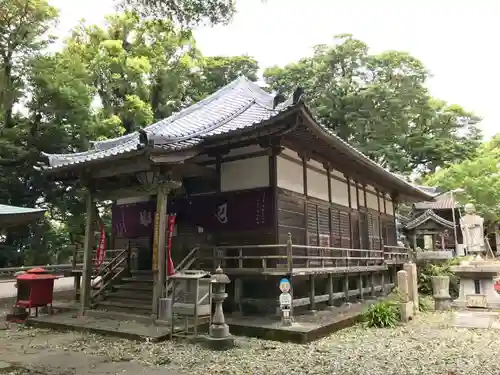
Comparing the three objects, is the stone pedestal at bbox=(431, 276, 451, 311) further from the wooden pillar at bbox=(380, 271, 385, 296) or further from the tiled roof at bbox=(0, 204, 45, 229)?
the tiled roof at bbox=(0, 204, 45, 229)

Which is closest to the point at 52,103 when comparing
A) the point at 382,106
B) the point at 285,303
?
the point at 285,303

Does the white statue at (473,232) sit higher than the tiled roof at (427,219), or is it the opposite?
the tiled roof at (427,219)

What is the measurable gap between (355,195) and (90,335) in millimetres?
10901

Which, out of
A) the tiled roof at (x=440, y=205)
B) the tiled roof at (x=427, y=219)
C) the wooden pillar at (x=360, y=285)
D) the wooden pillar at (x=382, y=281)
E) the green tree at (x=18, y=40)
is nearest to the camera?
the wooden pillar at (x=360, y=285)

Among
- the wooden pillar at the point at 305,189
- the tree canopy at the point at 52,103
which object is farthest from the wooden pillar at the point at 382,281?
the tree canopy at the point at 52,103

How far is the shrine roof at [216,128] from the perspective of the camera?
8.86 meters

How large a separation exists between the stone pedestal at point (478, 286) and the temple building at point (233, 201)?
3.10 meters

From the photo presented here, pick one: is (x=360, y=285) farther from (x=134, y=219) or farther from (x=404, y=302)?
(x=134, y=219)

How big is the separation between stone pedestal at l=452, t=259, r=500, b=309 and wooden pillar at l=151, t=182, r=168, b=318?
33.8 feet

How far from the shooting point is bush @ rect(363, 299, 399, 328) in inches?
392

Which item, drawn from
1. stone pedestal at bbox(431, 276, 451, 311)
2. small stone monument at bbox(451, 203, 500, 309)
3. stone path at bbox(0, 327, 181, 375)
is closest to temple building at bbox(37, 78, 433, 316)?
stone path at bbox(0, 327, 181, 375)

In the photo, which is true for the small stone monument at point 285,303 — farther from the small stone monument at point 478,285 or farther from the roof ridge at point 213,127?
the small stone monument at point 478,285

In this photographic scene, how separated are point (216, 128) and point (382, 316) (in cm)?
654

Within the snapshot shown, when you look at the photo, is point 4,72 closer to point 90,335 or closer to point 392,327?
point 90,335
